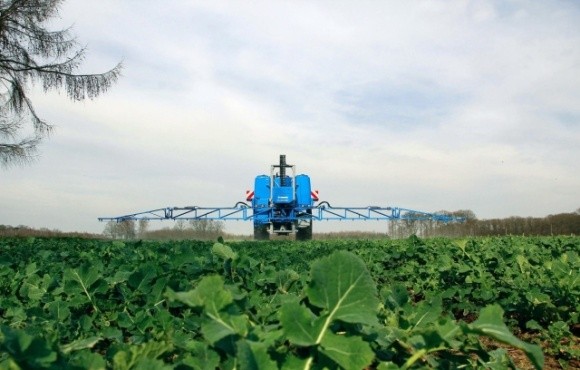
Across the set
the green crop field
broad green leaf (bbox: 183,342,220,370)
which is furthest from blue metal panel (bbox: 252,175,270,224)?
broad green leaf (bbox: 183,342,220,370)

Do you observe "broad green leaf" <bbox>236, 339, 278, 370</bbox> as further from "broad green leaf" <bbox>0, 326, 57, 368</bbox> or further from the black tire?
the black tire

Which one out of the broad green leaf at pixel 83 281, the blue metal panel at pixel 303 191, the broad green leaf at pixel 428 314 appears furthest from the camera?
the blue metal panel at pixel 303 191

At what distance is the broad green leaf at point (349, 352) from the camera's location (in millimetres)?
1038

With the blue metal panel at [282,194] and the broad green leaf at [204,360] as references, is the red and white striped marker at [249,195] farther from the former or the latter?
the broad green leaf at [204,360]

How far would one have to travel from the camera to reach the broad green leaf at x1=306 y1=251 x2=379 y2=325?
108cm

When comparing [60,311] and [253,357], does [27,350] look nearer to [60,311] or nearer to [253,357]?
[253,357]

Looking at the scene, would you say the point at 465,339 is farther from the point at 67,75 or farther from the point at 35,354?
the point at 67,75

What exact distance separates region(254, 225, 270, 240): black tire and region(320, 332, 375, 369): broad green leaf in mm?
22469

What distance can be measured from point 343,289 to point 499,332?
0.95ft

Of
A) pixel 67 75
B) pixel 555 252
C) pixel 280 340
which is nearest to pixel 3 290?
pixel 280 340

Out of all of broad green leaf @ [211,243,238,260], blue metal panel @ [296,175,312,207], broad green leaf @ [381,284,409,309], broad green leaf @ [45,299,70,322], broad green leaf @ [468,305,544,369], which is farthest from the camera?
blue metal panel @ [296,175,312,207]

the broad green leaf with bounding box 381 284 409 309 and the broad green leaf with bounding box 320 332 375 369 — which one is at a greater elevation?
the broad green leaf with bounding box 381 284 409 309

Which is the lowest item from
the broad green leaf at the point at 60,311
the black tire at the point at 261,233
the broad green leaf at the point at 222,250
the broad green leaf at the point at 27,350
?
the broad green leaf at the point at 60,311

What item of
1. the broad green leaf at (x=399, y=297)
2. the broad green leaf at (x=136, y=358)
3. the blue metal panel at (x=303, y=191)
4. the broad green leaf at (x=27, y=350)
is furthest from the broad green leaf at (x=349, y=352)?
the blue metal panel at (x=303, y=191)
